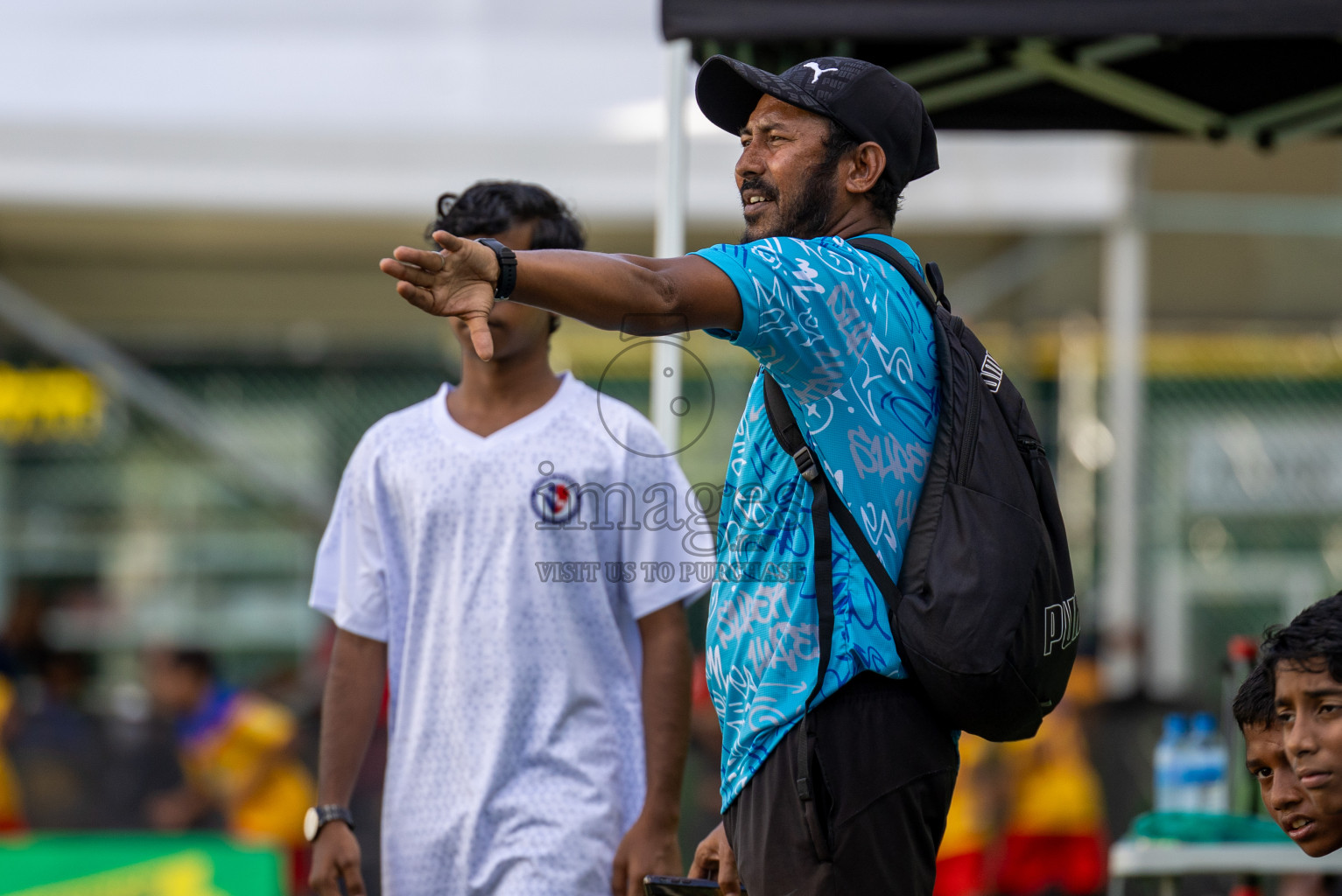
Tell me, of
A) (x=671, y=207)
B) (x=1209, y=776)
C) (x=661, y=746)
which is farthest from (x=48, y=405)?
(x=661, y=746)

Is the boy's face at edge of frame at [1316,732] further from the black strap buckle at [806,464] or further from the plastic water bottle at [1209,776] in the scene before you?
the plastic water bottle at [1209,776]

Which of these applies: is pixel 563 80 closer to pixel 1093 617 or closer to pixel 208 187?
pixel 208 187

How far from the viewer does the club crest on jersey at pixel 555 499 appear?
3.04 m

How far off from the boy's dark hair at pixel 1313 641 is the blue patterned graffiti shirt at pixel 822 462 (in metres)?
0.70

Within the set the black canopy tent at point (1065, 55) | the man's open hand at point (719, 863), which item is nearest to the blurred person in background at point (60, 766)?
the black canopy tent at point (1065, 55)

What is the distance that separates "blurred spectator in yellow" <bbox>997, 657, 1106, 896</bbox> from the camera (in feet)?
25.2

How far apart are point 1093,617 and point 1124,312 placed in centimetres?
210

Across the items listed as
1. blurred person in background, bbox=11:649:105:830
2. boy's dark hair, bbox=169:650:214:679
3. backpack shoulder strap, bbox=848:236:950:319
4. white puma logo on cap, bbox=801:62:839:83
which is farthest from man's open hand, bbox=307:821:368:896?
boy's dark hair, bbox=169:650:214:679

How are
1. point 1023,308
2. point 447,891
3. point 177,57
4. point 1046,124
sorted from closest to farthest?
point 447,891 < point 1046,124 < point 177,57 < point 1023,308

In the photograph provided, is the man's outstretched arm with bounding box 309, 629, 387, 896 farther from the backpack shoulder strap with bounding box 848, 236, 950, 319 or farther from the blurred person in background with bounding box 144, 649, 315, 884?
the blurred person in background with bounding box 144, 649, 315, 884

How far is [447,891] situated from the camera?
2.97 metres

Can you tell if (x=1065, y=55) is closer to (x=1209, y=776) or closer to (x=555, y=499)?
(x=1209, y=776)

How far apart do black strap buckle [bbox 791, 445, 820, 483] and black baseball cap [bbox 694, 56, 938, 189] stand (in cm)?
46

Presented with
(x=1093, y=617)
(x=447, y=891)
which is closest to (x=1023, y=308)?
(x=1093, y=617)
